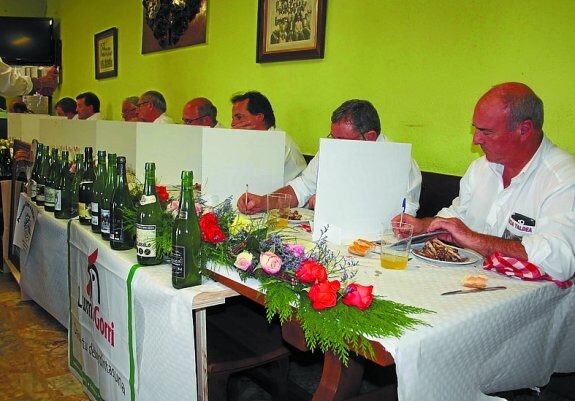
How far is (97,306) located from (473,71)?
5.84 feet

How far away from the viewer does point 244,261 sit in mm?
1132

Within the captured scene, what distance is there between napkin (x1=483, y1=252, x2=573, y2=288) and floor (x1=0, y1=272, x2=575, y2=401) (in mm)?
603

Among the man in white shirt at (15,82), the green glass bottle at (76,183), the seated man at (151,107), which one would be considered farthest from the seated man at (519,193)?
the man in white shirt at (15,82)

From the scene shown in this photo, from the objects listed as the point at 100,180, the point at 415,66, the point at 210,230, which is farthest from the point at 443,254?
the point at 415,66

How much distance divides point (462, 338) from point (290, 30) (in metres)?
2.51

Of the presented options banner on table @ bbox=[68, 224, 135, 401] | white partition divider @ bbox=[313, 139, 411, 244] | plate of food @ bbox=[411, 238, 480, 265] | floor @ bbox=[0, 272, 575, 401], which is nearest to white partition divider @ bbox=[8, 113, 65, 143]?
floor @ bbox=[0, 272, 575, 401]

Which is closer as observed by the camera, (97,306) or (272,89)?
(97,306)

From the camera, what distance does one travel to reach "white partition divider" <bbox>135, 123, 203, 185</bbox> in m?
2.26

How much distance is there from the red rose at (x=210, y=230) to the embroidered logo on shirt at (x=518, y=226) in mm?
901

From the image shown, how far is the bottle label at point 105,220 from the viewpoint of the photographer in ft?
5.08

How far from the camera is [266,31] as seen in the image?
10.8 ft

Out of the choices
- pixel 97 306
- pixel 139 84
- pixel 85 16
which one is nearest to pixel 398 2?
pixel 97 306

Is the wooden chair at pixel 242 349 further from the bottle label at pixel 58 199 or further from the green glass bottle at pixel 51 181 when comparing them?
the green glass bottle at pixel 51 181

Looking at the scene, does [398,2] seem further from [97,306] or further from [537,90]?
[97,306]
